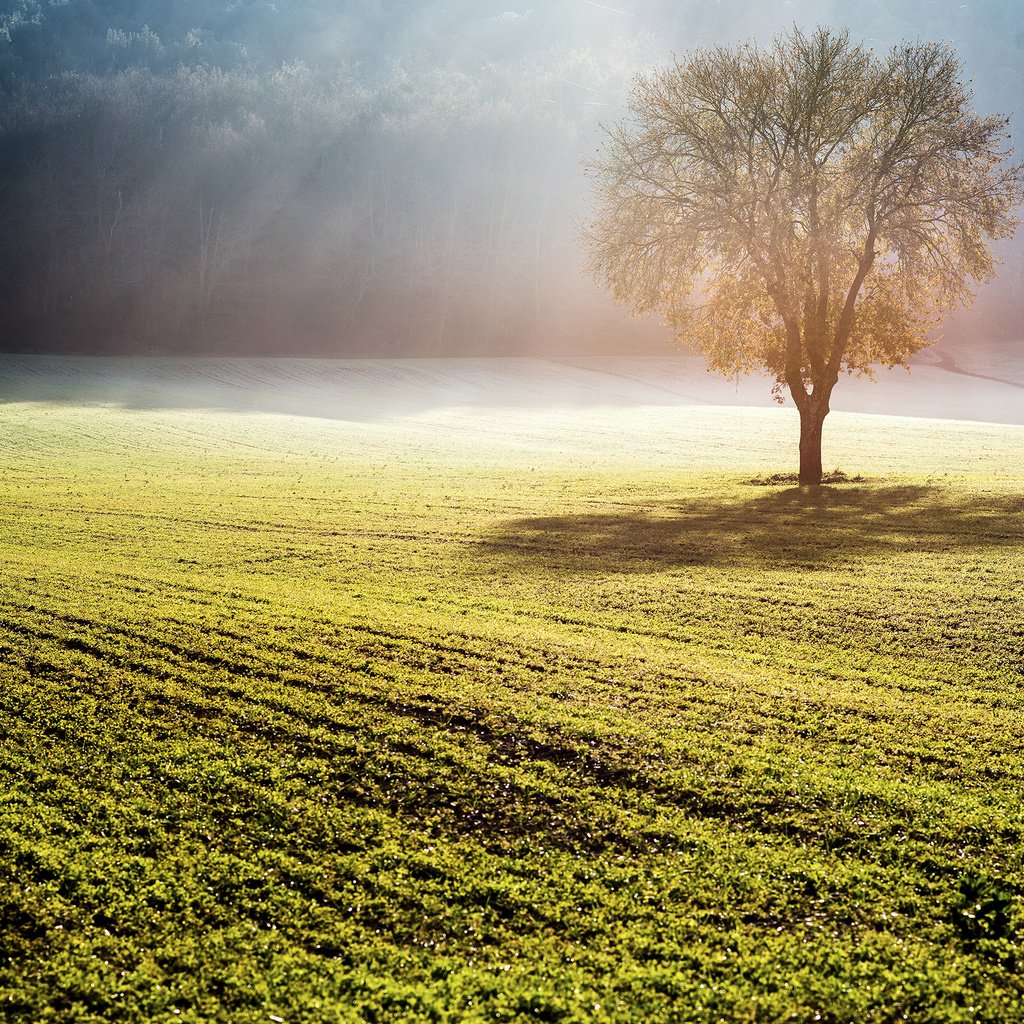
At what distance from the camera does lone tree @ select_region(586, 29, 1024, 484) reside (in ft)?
66.7

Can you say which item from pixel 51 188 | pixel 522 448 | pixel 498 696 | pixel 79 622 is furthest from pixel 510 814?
pixel 51 188

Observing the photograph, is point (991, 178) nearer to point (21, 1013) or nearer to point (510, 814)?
point (510, 814)

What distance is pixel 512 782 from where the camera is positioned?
5.99 meters

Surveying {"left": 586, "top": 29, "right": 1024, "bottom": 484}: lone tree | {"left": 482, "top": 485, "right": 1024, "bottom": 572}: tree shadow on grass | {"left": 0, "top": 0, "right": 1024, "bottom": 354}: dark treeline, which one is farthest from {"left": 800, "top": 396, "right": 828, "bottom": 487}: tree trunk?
{"left": 0, "top": 0, "right": 1024, "bottom": 354}: dark treeline

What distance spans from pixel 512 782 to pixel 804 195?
18.7m

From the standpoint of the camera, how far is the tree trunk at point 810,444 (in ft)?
73.6

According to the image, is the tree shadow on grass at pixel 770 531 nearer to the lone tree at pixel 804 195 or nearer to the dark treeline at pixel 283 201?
the lone tree at pixel 804 195

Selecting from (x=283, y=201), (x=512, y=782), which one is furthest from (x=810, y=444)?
(x=283, y=201)

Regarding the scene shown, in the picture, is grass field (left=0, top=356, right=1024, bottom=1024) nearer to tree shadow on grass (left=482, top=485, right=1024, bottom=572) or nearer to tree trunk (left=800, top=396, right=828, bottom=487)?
tree shadow on grass (left=482, top=485, right=1024, bottom=572)

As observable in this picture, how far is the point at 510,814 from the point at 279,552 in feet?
30.1

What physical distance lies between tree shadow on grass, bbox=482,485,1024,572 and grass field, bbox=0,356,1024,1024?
9.2 inches

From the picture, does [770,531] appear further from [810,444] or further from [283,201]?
[283,201]

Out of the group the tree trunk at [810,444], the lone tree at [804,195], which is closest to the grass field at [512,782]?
the tree trunk at [810,444]

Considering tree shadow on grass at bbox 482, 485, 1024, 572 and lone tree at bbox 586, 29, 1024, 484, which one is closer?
tree shadow on grass at bbox 482, 485, 1024, 572
